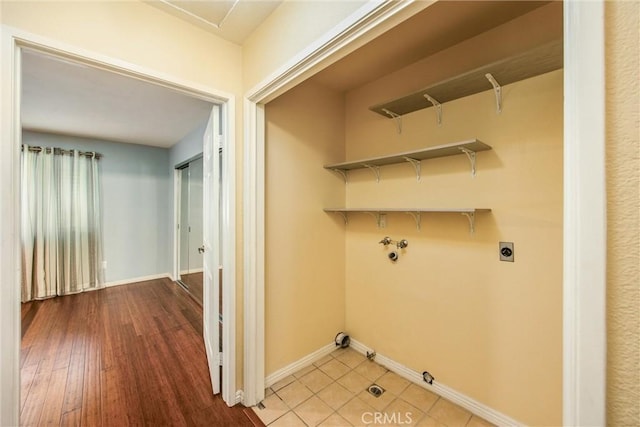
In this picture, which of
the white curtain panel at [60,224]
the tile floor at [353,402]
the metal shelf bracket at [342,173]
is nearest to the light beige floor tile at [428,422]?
the tile floor at [353,402]

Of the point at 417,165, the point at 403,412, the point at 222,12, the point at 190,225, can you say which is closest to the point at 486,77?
the point at 417,165

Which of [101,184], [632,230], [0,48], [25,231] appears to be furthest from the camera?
[101,184]

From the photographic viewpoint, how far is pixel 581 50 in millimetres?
470

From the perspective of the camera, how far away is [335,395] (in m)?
1.83

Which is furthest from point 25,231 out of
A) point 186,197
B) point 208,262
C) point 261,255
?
point 261,255

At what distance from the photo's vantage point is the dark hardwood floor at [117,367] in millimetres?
1674

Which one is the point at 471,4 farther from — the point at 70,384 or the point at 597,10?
the point at 70,384

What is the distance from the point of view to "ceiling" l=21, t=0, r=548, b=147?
1469 millimetres

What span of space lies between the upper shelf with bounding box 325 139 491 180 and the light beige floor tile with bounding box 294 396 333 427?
1.76 meters

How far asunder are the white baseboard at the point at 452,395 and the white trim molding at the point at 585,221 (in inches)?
59.5

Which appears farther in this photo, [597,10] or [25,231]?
[25,231]

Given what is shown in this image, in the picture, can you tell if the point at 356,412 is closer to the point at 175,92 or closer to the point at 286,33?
the point at 286,33

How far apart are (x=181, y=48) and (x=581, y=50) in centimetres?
184

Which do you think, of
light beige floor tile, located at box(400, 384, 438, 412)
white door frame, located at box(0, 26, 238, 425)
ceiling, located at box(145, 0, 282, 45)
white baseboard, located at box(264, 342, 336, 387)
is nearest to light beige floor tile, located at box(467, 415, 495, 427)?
light beige floor tile, located at box(400, 384, 438, 412)
